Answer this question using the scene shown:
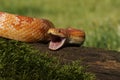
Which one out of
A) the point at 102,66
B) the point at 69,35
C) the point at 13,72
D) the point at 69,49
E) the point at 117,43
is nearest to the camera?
the point at 13,72

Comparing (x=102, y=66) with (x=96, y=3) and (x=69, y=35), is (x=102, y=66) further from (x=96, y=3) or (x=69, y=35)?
(x=96, y=3)

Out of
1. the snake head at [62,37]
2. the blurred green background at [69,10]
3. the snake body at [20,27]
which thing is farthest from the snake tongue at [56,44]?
the blurred green background at [69,10]

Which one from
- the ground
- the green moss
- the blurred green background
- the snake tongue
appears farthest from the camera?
the blurred green background

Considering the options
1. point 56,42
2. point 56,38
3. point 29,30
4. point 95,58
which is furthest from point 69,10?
point 95,58

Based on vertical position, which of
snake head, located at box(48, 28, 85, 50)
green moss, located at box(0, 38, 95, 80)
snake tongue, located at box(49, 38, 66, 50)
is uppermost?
snake head, located at box(48, 28, 85, 50)

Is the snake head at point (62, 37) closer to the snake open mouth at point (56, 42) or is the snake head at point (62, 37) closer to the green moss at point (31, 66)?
the snake open mouth at point (56, 42)

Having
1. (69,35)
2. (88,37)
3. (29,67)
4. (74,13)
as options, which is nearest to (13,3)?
(74,13)

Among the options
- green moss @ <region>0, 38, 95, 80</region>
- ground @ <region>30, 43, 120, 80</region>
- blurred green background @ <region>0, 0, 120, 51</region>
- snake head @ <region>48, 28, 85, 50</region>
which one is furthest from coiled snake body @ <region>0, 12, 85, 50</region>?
blurred green background @ <region>0, 0, 120, 51</region>

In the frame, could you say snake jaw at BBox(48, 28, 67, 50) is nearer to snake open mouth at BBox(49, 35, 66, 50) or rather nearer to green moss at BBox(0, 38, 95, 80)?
snake open mouth at BBox(49, 35, 66, 50)
